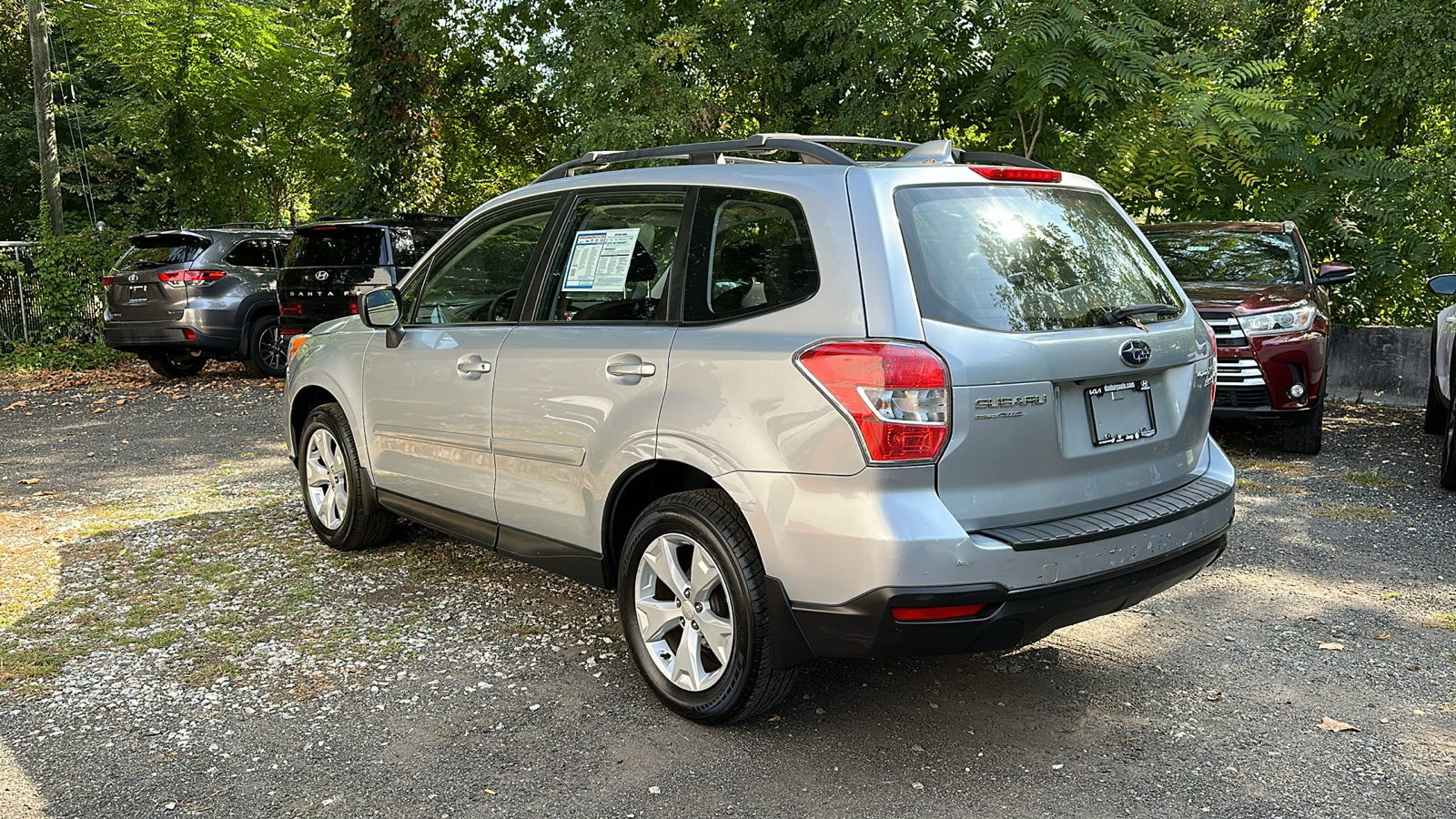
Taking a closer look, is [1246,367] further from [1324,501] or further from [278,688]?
[278,688]

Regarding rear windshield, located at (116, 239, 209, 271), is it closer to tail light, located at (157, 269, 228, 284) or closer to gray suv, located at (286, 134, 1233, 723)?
tail light, located at (157, 269, 228, 284)

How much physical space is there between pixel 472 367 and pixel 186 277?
33.7 ft

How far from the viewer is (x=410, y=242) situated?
12.1m

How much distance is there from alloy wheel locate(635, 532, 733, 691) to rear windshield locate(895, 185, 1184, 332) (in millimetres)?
1114

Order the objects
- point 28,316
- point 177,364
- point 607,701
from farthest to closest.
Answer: point 28,316, point 177,364, point 607,701

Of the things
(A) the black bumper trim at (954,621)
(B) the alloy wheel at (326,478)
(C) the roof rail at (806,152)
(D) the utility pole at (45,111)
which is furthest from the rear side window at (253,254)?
(A) the black bumper trim at (954,621)

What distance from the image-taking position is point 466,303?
4898 mm

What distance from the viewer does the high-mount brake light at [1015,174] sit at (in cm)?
373

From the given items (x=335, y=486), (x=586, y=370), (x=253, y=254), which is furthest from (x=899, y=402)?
(x=253, y=254)

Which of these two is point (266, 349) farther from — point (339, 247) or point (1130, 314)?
point (1130, 314)

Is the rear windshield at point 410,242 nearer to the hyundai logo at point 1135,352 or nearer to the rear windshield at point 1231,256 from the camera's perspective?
the rear windshield at point 1231,256

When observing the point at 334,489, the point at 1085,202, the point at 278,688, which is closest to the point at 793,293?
the point at 1085,202

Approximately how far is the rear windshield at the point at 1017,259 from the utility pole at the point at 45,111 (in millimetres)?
17623

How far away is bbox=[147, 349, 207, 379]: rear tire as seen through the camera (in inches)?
573
